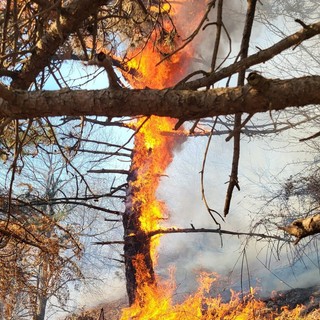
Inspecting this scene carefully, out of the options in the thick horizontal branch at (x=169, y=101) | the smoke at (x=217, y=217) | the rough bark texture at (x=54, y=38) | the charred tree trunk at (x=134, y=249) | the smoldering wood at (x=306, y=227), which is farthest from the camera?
the smoke at (x=217, y=217)

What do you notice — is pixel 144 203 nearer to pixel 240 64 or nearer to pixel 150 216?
pixel 150 216

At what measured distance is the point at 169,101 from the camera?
1361mm

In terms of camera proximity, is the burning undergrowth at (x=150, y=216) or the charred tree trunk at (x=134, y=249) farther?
the charred tree trunk at (x=134, y=249)

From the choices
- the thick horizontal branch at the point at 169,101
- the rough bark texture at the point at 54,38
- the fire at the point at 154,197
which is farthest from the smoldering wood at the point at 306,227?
the fire at the point at 154,197

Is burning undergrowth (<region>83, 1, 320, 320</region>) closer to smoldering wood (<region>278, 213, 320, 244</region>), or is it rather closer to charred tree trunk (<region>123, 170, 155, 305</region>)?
charred tree trunk (<region>123, 170, 155, 305</region>)

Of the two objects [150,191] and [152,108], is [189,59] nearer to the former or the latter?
[150,191]

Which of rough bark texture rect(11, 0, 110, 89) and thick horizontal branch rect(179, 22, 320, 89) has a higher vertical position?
rough bark texture rect(11, 0, 110, 89)

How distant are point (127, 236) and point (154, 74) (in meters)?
2.57

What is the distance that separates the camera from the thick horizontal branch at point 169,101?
125cm

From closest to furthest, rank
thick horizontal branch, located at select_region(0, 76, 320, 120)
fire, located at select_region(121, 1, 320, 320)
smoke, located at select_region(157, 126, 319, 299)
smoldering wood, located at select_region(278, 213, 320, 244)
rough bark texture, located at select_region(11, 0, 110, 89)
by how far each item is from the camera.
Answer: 1. thick horizontal branch, located at select_region(0, 76, 320, 120)
2. smoldering wood, located at select_region(278, 213, 320, 244)
3. rough bark texture, located at select_region(11, 0, 110, 89)
4. fire, located at select_region(121, 1, 320, 320)
5. smoke, located at select_region(157, 126, 319, 299)

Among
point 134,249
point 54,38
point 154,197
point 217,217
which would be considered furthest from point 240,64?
point 217,217

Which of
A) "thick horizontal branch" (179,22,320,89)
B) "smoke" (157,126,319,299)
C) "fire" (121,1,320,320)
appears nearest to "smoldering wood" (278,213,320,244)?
"thick horizontal branch" (179,22,320,89)

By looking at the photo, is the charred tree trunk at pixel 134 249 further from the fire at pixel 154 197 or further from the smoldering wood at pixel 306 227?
the smoldering wood at pixel 306 227

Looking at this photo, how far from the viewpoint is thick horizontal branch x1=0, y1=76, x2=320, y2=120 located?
125 cm
